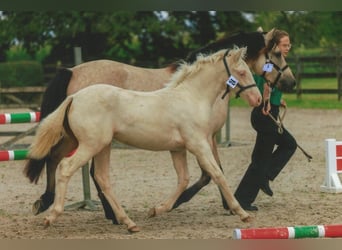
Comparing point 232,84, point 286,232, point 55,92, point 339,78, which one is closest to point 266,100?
point 232,84

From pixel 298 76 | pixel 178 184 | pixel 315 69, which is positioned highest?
pixel 178 184

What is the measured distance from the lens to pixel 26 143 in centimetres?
1362

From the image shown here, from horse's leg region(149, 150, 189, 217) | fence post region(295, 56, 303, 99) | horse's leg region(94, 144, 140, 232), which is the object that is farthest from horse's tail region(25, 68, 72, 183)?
fence post region(295, 56, 303, 99)

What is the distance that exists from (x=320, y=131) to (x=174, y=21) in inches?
380

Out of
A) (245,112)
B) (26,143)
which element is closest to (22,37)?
(245,112)

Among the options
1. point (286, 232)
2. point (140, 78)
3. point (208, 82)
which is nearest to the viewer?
point (286, 232)

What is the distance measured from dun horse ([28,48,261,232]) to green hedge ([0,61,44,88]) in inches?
688

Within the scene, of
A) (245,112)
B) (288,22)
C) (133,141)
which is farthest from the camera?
(288,22)

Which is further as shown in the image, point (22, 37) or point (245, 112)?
point (22, 37)

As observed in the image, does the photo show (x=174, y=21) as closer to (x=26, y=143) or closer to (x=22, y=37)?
(x=22, y=37)

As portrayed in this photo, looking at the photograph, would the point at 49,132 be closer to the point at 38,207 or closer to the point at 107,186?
the point at 107,186

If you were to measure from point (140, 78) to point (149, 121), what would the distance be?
53.7 inches

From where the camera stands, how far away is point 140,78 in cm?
748

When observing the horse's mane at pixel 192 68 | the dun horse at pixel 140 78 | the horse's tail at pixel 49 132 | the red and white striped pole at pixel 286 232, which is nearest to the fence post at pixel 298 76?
the dun horse at pixel 140 78
